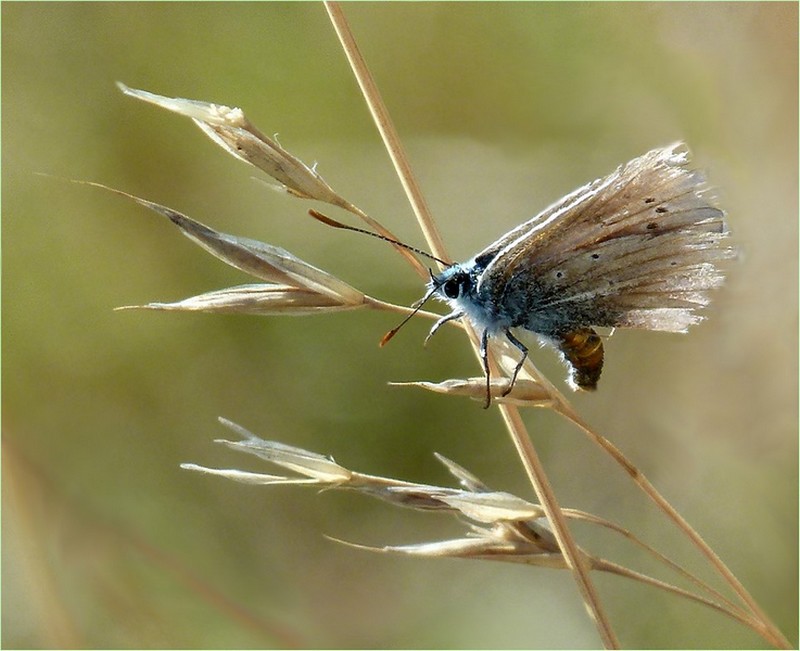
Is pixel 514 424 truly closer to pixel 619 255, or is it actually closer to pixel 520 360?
pixel 520 360

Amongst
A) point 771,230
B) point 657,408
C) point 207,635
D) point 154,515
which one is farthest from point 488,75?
point 207,635

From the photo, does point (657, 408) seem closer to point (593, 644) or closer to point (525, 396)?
point (593, 644)

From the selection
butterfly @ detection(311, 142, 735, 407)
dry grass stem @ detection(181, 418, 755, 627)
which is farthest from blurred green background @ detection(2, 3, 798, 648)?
dry grass stem @ detection(181, 418, 755, 627)

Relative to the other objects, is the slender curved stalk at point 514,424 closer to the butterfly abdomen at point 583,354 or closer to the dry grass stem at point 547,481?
the dry grass stem at point 547,481

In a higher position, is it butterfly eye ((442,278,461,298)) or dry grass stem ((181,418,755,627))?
butterfly eye ((442,278,461,298))

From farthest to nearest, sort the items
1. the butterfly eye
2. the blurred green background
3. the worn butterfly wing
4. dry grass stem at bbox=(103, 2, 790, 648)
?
the blurred green background, the butterfly eye, the worn butterfly wing, dry grass stem at bbox=(103, 2, 790, 648)

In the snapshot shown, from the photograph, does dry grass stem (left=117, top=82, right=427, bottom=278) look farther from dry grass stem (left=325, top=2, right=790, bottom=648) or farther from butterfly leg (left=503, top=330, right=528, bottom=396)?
butterfly leg (left=503, top=330, right=528, bottom=396)

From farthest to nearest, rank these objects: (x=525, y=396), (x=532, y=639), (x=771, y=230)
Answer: (x=771, y=230)
(x=532, y=639)
(x=525, y=396)
